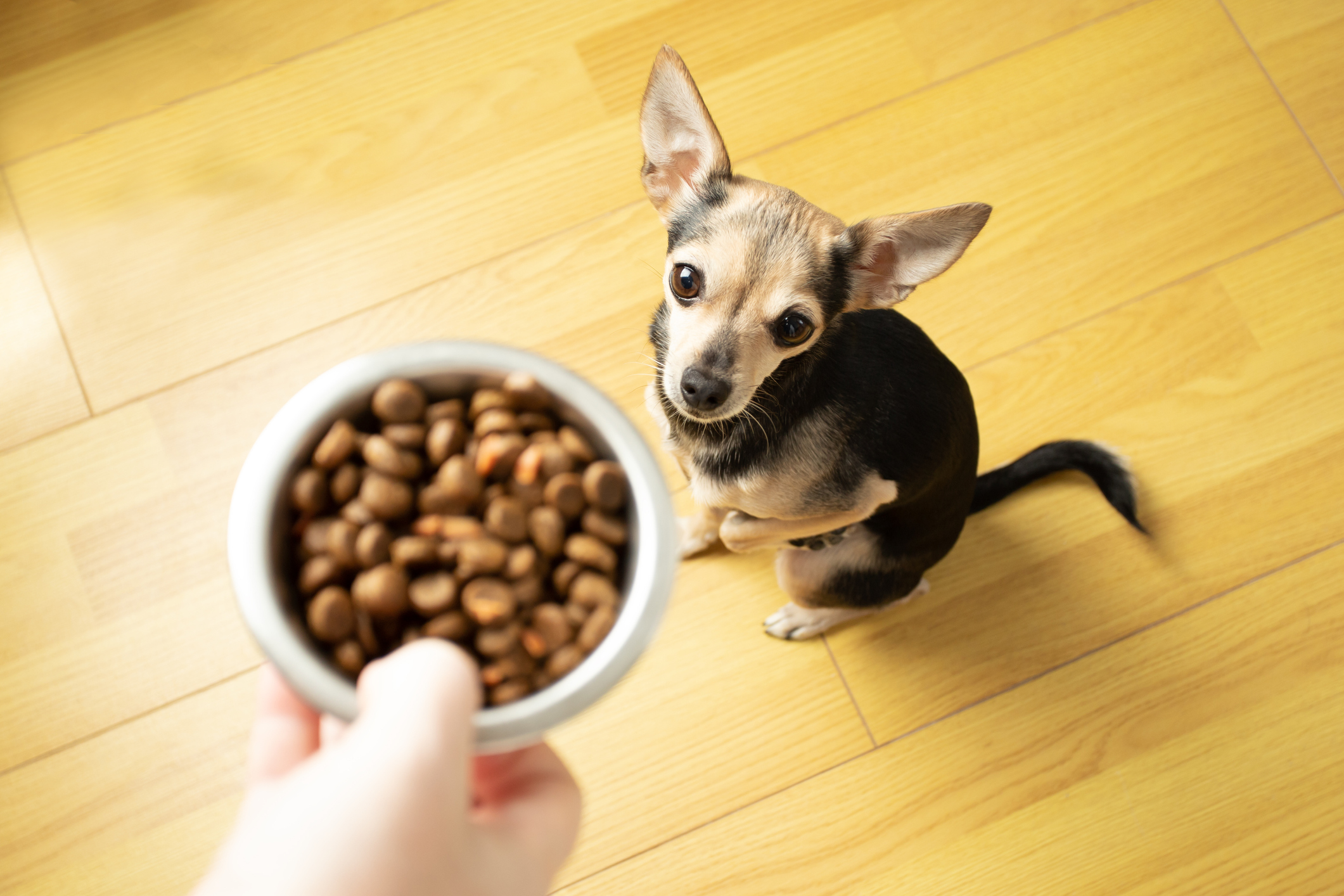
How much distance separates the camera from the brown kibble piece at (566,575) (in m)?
0.92

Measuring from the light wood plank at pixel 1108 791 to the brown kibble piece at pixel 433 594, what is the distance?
119 centimetres

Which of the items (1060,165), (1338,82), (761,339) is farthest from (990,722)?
(1338,82)

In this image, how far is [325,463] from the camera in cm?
91

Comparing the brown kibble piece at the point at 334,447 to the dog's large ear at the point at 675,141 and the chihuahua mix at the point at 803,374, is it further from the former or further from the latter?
the dog's large ear at the point at 675,141

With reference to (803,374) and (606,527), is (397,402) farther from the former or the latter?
(803,374)

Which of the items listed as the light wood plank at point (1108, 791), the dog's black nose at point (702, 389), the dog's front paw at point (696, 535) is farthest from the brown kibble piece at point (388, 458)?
the light wood plank at point (1108, 791)

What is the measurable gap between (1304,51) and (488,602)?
2.63 metres

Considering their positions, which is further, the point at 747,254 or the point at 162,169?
the point at 162,169

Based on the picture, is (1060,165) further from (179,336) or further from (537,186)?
(179,336)

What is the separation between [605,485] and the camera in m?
0.88

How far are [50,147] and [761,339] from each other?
77.0 inches

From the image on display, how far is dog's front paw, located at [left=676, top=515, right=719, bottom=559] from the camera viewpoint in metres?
1.88

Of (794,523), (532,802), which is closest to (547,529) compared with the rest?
(532,802)

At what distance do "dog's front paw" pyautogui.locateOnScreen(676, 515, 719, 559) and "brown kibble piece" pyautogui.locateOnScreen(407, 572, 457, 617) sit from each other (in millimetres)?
1013
